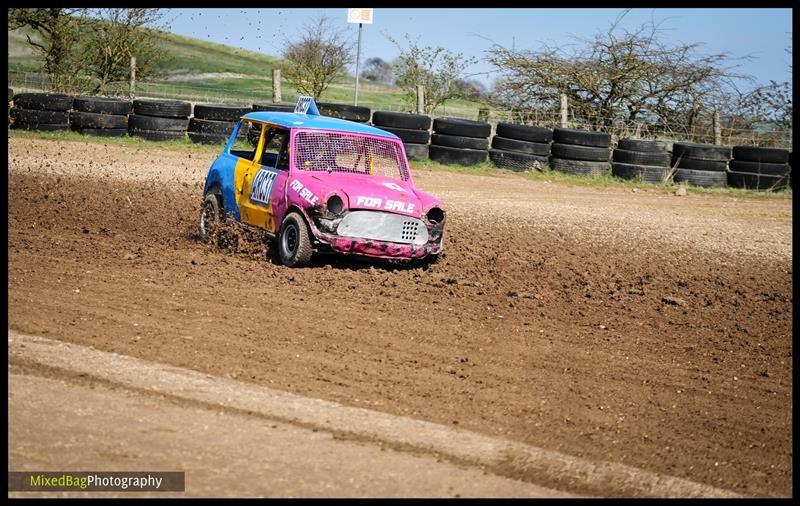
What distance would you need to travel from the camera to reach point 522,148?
20328 millimetres

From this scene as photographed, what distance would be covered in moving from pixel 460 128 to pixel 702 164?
5017 mm

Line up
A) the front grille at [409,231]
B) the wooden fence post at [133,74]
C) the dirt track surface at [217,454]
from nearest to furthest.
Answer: the dirt track surface at [217,454] < the front grille at [409,231] < the wooden fence post at [133,74]

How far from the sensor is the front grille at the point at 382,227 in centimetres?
938

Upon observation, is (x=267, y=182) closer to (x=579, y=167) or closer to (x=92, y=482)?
(x=92, y=482)

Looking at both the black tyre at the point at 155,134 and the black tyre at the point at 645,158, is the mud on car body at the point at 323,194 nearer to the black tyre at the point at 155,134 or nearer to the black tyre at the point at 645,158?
the black tyre at the point at 155,134

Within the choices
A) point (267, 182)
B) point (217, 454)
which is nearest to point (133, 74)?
point (267, 182)

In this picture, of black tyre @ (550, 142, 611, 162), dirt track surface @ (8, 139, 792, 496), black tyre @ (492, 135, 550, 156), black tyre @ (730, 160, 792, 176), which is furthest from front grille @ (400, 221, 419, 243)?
black tyre @ (730, 160, 792, 176)

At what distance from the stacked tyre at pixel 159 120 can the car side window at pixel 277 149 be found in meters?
9.98

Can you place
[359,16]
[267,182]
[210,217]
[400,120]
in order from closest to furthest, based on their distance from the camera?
[267,182] → [210,217] → [400,120] → [359,16]

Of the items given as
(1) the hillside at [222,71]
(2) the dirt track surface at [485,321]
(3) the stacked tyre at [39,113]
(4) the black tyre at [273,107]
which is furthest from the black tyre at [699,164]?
(1) the hillside at [222,71]

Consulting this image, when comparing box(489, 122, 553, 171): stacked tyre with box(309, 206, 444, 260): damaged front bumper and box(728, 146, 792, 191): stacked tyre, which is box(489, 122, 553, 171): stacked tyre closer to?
box(728, 146, 792, 191): stacked tyre

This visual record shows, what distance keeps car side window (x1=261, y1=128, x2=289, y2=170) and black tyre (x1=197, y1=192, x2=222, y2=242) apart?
2.97ft

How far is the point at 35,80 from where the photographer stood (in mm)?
26141
